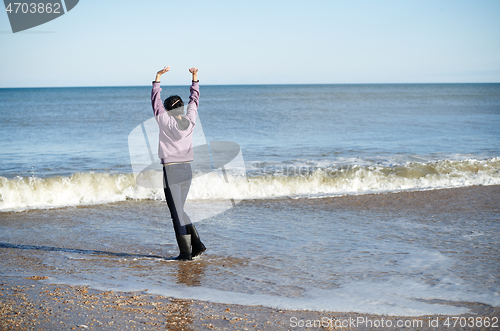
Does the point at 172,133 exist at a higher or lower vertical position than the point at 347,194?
higher

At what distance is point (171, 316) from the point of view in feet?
11.1

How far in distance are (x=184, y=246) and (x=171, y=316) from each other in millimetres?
1473

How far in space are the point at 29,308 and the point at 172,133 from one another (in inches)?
83.3

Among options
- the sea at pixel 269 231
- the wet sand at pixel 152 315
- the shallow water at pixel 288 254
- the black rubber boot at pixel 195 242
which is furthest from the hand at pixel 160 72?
the wet sand at pixel 152 315

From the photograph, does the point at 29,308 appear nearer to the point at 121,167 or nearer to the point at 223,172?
the point at 223,172

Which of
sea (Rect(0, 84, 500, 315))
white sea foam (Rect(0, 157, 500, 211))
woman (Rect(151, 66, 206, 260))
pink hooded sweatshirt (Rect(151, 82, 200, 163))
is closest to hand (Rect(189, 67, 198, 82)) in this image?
woman (Rect(151, 66, 206, 260))

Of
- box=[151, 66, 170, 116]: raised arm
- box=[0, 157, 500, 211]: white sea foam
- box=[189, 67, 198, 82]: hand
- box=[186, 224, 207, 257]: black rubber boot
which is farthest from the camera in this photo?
box=[0, 157, 500, 211]: white sea foam

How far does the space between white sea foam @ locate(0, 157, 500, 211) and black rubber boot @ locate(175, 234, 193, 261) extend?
3.96 meters

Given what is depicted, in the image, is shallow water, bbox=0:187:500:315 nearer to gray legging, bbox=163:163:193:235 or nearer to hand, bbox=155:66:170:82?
gray legging, bbox=163:163:193:235

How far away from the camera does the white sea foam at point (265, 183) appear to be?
28.9ft

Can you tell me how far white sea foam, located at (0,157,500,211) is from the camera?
880 cm

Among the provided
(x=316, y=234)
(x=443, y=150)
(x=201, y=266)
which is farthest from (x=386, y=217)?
(x=443, y=150)

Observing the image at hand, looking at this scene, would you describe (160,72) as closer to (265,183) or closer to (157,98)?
(157,98)

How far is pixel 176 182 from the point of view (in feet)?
15.0
